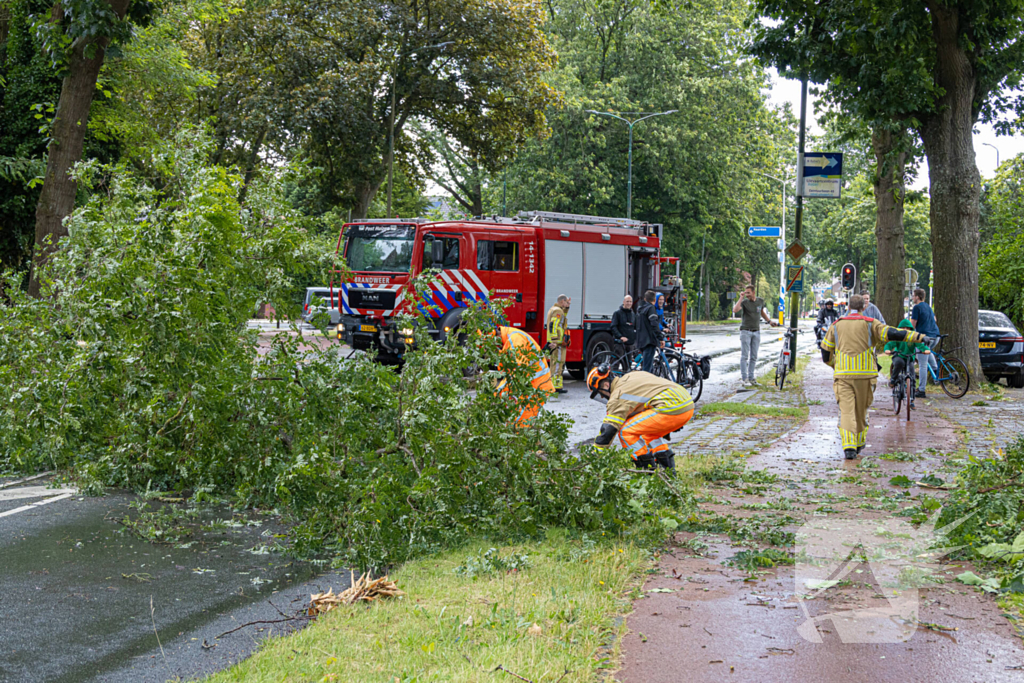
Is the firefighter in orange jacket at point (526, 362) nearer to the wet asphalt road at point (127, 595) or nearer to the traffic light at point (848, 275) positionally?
the wet asphalt road at point (127, 595)

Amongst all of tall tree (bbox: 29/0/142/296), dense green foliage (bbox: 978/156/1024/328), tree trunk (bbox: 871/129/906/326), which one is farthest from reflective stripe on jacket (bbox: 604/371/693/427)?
dense green foliage (bbox: 978/156/1024/328)

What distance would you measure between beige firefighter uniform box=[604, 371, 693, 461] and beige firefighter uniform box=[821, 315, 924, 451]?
10.8 ft

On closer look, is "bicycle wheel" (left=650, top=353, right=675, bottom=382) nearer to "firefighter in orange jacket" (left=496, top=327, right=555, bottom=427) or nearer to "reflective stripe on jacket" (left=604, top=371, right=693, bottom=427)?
"firefighter in orange jacket" (left=496, top=327, right=555, bottom=427)

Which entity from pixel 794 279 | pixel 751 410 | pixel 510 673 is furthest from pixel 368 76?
pixel 510 673

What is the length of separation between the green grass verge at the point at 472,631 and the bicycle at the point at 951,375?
12.5 meters

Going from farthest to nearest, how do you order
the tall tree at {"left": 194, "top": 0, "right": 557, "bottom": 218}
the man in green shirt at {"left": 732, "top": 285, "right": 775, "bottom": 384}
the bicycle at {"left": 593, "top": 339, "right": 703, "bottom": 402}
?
1. the tall tree at {"left": 194, "top": 0, "right": 557, "bottom": 218}
2. the man in green shirt at {"left": 732, "top": 285, "right": 775, "bottom": 384}
3. the bicycle at {"left": 593, "top": 339, "right": 703, "bottom": 402}

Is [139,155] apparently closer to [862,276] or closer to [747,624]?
[747,624]

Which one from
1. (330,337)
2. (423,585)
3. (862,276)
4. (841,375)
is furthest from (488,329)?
(862,276)

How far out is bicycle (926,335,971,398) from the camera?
16.2 m

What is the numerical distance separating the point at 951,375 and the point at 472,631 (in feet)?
46.4

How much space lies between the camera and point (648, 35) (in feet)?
122

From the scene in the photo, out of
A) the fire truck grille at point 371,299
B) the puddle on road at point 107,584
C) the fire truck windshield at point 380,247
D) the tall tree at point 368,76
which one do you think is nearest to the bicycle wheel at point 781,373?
the fire truck windshield at point 380,247

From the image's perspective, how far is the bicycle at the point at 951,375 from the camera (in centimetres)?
1616

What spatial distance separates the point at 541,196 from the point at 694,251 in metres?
12.4
